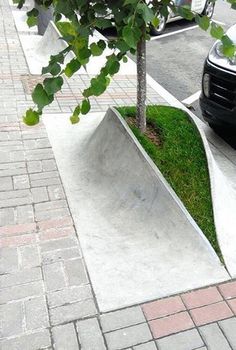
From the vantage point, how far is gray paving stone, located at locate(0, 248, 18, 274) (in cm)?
272

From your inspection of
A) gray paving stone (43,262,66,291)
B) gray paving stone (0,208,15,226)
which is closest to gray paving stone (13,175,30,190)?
gray paving stone (0,208,15,226)

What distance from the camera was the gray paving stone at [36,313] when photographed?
234 centimetres

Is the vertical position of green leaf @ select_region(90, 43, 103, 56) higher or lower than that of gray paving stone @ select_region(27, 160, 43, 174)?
higher

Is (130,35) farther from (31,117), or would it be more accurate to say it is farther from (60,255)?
(60,255)

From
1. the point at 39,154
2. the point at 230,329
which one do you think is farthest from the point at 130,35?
the point at 39,154

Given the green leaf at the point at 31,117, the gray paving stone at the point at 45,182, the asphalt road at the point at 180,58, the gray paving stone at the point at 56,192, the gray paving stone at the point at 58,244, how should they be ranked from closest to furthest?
the green leaf at the point at 31,117, the gray paving stone at the point at 58,244, the gray paving stone at the point at 56,192, the gray paving stone at the point at 45,182, the asphalt road at the point at 180,58

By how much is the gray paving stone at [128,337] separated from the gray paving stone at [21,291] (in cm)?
57

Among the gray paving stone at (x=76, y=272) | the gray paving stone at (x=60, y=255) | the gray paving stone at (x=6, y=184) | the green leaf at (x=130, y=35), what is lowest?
the gray paving stone at (x=6, y=184)

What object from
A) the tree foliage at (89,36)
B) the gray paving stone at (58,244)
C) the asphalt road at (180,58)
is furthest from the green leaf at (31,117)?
the asphalt road at (180,58)

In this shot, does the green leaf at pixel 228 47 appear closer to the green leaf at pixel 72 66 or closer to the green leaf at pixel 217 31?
the green leaf at pixel 217 31

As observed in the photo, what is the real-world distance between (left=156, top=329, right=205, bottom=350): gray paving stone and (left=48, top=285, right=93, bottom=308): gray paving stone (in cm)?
56

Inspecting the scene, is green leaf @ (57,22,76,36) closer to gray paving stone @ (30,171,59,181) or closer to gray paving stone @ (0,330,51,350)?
gray paving stone @ (30,171,59,181)

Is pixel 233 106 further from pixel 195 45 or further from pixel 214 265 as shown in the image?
pixel 195 45

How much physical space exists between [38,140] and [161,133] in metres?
1.48
